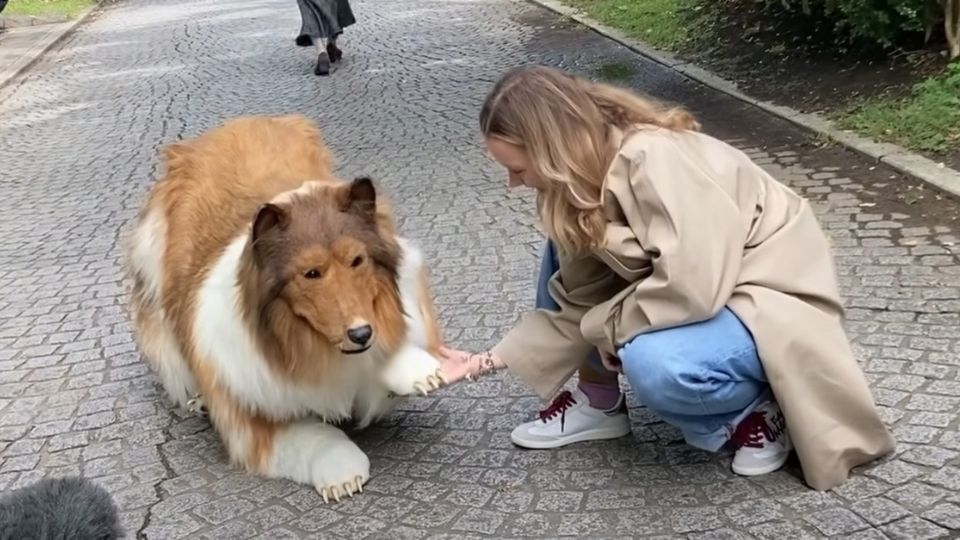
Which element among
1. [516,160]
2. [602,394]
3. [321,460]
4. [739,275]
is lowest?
[321,460]

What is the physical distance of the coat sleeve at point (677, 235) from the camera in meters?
3.23

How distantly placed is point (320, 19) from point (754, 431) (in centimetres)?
976

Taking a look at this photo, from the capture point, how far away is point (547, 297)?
13.1 feet

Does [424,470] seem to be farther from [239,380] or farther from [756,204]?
[756,204]

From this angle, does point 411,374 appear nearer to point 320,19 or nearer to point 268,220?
point 268,220

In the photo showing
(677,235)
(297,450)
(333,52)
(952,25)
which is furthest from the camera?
(333,52)

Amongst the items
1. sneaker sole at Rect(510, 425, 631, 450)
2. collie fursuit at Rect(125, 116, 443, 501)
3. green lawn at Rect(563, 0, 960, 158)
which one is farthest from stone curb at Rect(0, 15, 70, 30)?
sneaker sole at Rect(510, 425, 631, 450)

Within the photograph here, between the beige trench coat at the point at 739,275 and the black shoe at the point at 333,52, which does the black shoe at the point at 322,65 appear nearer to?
the black shoe at the point at 333,52

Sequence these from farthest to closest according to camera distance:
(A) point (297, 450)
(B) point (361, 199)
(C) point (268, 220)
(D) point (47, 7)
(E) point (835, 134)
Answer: (D) point (47, 7) → (E) point (835, 134) → (A) point (297, 450) → (B) point (361, 199) → (C) point (268, 220)

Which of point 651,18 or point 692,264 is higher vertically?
point 692,264

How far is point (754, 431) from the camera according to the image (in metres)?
3.65

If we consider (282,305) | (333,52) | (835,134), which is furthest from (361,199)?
(333,52)

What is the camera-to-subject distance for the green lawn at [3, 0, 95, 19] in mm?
19953

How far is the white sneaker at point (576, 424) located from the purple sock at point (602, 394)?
0.01m
